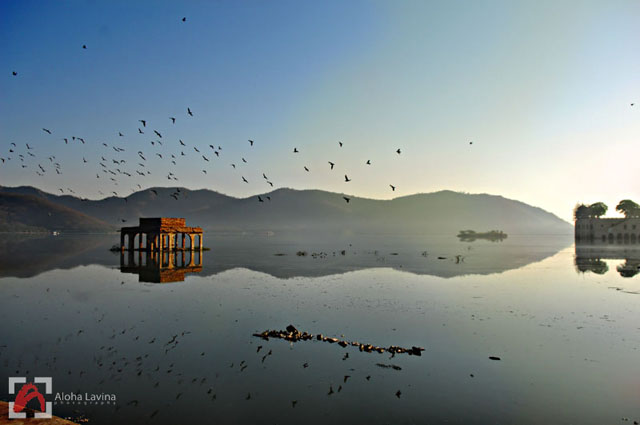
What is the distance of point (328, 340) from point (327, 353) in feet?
5.64

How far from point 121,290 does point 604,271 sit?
5370 cm

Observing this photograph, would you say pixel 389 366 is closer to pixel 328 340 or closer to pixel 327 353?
pixel 327 353

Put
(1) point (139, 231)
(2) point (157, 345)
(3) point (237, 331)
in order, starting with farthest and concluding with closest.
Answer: (1) point (139, 231), (3) point (237, 331), (2) point (157, 345)

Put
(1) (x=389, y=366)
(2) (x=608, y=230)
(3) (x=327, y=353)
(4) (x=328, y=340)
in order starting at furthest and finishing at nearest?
(2) (x=608, y=230) → (4) (x=328, y=340) → (3) (x=327, y=353) → (1) (x=389, y=366)

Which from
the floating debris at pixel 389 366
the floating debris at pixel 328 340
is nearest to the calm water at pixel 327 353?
the floating debris at pixel 389 366

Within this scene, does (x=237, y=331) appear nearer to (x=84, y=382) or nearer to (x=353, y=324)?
(x=353, y=324)

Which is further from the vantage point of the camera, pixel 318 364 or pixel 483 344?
pixel 483 344

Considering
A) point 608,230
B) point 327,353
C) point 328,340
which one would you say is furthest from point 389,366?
point 608,230

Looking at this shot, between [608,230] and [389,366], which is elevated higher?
[608,230]

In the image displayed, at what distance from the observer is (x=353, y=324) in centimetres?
2236

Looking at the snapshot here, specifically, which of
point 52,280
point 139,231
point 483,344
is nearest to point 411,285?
point 483,344

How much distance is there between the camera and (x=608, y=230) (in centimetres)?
13275

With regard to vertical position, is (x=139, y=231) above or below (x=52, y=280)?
above

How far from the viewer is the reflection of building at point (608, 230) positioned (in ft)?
419
